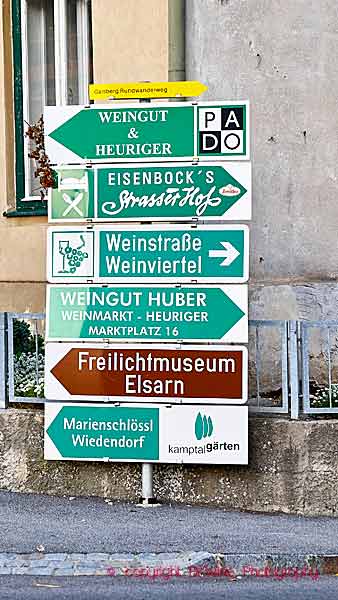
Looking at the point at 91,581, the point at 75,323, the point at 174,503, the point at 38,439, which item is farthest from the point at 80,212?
the point at 91,581

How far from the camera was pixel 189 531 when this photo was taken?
279 inches

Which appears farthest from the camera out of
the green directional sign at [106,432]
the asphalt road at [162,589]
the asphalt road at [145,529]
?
the green directional sign at [106,432]

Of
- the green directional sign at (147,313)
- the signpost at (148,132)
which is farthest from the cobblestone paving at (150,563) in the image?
the signpost at (148,132)

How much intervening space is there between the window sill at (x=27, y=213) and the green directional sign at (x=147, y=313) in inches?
121

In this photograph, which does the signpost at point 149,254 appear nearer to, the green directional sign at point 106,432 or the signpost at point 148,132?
the signpost at point 148,132

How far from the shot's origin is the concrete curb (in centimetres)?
644

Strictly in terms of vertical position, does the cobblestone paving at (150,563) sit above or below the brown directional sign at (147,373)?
below

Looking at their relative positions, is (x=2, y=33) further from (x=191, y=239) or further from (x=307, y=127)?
(x=191, y=239)

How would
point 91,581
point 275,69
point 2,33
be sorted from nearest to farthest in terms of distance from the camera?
point 91,581, point 275,69, point 2,33

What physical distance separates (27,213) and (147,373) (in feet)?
12.1

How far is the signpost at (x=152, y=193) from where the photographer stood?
766 cm

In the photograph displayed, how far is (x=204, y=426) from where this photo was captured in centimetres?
770

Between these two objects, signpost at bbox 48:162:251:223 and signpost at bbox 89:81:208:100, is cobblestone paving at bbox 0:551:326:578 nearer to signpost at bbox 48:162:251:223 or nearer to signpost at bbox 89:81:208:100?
signpost at bbox 48:162:251:223

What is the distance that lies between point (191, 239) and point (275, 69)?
2189mm
